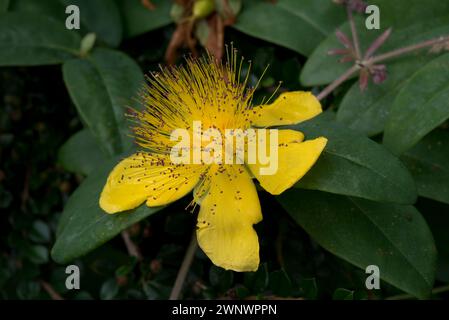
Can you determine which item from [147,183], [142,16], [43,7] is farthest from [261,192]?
[43,7]

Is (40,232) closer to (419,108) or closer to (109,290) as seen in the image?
(109,290)

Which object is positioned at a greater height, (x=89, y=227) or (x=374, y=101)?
(x=374, y=101)

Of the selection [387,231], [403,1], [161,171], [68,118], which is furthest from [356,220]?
[68,118]

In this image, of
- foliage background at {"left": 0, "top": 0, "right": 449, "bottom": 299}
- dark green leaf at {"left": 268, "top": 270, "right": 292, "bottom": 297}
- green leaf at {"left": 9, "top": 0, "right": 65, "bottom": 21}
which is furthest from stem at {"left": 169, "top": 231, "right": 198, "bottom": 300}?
green leaf at {"left": 9, "top": 0, "right": 65, "bottom": 21}

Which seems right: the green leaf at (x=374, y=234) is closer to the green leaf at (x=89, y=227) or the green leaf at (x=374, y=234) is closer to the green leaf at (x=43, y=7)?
the green leaf at (x=89, y=227)

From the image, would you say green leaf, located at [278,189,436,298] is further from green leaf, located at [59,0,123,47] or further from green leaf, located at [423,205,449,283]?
green leaf, located at [59,0,123,47]
